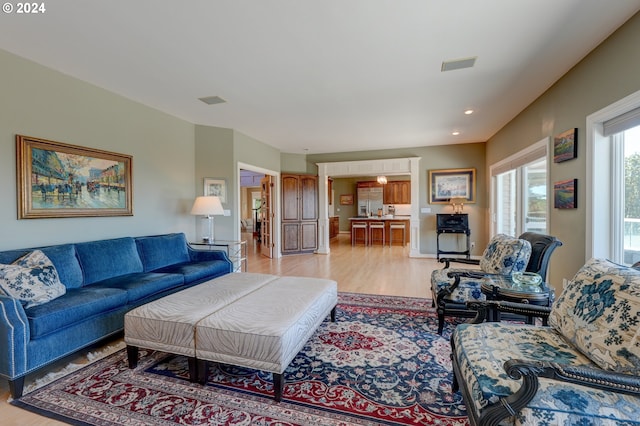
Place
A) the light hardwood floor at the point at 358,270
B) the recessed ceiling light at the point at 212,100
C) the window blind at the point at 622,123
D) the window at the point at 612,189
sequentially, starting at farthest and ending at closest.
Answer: the light hardwood floor at the point at 358,270
the recessed ceiling light at the point at 212,100
the window at the point at 612,189
the window blind at the point at 622,123

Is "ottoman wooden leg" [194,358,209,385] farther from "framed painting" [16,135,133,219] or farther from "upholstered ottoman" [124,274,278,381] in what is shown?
"framed painting" [16,135,133,219]

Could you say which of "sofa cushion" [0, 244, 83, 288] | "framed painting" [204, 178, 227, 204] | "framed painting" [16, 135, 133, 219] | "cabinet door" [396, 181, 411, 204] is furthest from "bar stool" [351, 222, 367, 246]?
"sofa cushion" [0, 244, 83, 288]

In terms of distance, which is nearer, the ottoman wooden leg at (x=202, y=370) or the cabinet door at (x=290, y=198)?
the ottoman wooden leg at (x=202, y=370)

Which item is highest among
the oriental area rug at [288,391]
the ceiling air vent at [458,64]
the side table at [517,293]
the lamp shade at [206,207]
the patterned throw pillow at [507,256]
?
the ceiling air vent at [458,64]

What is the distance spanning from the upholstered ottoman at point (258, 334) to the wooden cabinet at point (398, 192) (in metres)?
9.33

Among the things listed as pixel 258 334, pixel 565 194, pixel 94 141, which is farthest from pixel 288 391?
pixel 94 141

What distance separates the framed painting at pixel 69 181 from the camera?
9.14 feet

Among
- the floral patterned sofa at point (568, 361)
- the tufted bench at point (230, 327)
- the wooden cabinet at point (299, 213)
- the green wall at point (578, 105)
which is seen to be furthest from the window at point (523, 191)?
the wooden cabinet at point (299, 213)

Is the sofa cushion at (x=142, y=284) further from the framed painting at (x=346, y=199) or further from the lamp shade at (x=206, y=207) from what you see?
the framed painting at (x=346, y=199)

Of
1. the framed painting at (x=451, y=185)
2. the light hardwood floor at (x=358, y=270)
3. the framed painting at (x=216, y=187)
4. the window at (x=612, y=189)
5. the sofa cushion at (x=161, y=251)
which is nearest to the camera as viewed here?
the window at (x=612, y=189)

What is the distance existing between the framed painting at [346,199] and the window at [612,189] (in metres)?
9.28

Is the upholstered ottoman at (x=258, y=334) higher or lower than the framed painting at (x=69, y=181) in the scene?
lower

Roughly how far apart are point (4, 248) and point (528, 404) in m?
3.97

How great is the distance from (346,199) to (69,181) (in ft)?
31.6
